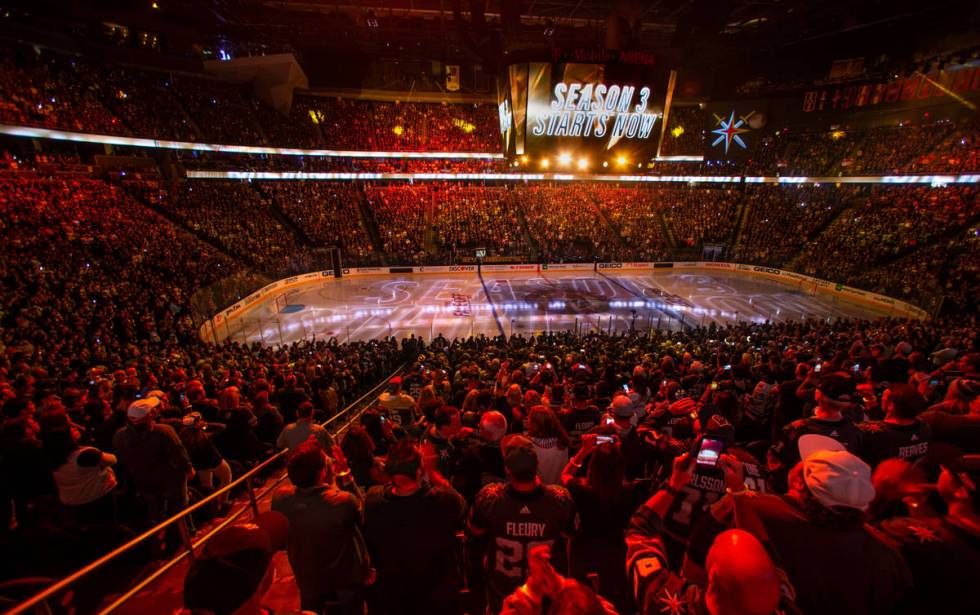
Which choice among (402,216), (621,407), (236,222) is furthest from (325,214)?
(621,407)

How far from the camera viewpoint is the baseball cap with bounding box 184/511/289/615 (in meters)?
1.64

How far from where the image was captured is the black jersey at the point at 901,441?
3725mm

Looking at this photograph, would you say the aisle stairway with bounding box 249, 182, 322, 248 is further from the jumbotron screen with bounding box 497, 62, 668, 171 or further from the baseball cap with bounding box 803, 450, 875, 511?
the baseball cap with bounding box 803, 450, 875, 511

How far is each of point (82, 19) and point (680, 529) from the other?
45.2 m

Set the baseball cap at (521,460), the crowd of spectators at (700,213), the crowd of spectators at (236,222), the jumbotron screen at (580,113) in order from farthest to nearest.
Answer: the crowd of spectators at (700,213)
the crowd of spectators at (236,222)
the jumbotron screen at (580,113)
the baseball cap at (521,460)

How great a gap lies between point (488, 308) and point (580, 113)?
11243 mm

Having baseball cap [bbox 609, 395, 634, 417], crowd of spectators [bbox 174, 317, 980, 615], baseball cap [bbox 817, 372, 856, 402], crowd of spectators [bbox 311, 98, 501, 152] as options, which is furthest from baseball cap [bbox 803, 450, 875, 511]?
crowd of spectators [bbox 311, 98, 501, 152]

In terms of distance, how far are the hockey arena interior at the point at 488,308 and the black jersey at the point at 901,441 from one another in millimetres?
22

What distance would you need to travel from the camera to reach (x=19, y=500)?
14.3ft

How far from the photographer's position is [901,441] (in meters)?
3.74

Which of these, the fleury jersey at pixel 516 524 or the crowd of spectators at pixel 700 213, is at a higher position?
the crowd of spectators at pixel 700 213

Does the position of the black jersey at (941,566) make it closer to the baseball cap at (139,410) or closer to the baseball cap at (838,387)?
the baseball cap at (838,387)

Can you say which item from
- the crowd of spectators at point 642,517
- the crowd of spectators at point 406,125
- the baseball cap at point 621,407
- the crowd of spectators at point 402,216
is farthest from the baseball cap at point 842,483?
the crowd of spectators at point 406,125

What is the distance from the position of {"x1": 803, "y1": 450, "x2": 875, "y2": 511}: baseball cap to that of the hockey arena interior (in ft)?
0.05
